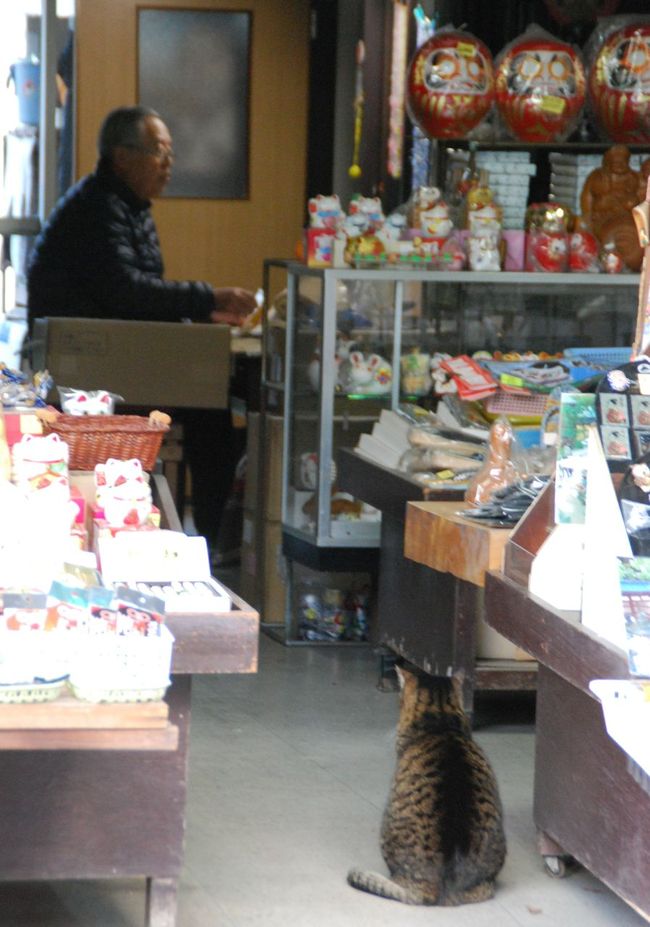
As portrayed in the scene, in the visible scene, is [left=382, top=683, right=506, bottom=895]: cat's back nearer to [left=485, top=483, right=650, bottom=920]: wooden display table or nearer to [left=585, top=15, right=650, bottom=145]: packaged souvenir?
[left=485, top=483, right=650, bottom=920]: wooden display table

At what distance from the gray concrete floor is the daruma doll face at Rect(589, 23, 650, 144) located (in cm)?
214

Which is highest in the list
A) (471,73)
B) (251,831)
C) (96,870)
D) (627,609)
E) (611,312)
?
(471,73)

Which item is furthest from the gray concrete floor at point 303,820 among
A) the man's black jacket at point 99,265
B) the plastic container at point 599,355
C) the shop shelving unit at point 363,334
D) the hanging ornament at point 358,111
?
the hanging ornament at point 358,111

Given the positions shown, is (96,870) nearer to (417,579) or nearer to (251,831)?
(251,831)

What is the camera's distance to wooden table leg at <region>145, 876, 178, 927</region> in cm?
288

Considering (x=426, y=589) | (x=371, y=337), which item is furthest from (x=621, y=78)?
(x=426, y=589)

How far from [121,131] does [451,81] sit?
176 cm

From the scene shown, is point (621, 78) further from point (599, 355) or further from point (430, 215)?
point (599, 355)

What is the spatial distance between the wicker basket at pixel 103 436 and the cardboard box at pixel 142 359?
277 centimetres

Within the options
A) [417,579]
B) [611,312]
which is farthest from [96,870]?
[611,312]

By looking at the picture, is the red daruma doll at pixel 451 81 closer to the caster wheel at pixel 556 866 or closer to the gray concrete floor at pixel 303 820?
the gray concrete floor at pixel 303 820

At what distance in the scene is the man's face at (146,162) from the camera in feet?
22.3

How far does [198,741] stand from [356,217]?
199 cm

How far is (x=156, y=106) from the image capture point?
9.67 meters
